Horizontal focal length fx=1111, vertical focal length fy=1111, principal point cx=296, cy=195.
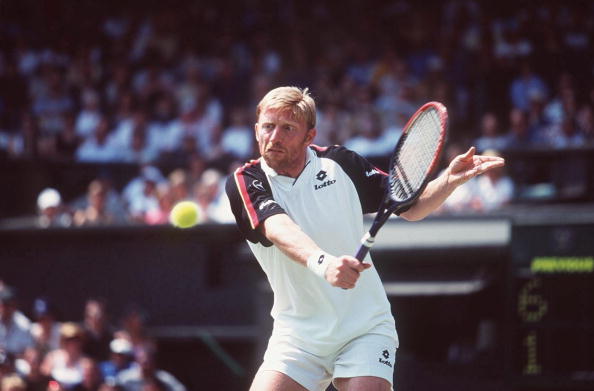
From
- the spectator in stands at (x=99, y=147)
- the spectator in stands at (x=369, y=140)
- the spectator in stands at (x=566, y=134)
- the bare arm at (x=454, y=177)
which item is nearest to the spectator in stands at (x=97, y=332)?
the spectator in stands at (x=99, y=147)

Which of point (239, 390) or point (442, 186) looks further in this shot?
point (239, 390)

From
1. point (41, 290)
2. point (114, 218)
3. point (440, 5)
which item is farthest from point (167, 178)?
point (440, 5)

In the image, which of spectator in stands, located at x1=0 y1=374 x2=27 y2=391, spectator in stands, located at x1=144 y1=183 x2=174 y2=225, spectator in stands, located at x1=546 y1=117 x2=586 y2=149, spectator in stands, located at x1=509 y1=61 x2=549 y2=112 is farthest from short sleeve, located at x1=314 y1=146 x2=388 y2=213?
spectator in stands, located at x1=509 y1=61 x2=549 y2=112

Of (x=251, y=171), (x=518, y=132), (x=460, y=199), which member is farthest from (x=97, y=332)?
(x=251, y=171)

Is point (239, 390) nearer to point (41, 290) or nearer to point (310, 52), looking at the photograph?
point (41, 290)

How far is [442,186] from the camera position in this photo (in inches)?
187

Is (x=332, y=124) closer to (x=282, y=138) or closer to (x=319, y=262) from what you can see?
(x=282, y=138)

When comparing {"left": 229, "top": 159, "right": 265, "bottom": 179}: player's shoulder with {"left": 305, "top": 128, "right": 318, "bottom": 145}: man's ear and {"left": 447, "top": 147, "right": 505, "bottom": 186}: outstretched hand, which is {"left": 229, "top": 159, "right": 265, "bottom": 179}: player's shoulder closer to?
{"left": 305, "top": 128, "right": 318, "bottom": 145}: man's ear

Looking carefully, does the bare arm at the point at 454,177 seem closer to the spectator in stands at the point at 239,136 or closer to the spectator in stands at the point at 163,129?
the spectator in stands at the point at 239,136

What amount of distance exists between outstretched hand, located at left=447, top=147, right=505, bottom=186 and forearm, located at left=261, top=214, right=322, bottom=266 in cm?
73

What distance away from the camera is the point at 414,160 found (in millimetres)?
4641

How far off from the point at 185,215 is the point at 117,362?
1.51 meters

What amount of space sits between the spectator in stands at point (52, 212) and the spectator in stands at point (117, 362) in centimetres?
178

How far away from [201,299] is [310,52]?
502 centimetres
